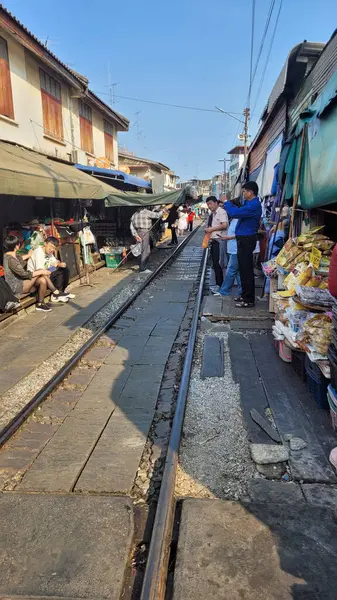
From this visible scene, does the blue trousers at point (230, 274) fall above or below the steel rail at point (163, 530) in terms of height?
above

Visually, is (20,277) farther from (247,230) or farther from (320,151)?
(320,151)

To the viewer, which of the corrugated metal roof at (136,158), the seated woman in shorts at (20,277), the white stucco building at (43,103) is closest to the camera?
the seated woman in shorts at (20,277)

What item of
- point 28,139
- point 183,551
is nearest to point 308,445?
point 183,551

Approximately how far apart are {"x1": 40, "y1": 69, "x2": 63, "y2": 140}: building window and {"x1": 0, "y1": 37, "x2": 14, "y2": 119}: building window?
1.89 metres

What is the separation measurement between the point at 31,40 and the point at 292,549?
11.1 metres

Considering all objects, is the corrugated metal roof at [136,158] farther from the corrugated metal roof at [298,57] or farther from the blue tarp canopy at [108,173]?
the corrugated metal roof at [298,57]

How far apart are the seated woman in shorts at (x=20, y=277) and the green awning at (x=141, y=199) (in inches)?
182

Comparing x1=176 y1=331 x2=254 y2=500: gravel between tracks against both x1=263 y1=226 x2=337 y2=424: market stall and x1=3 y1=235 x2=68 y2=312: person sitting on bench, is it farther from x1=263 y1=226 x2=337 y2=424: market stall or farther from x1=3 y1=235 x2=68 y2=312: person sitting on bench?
x1=3 y1=235 x2=68 y2=312: person sitting on bench

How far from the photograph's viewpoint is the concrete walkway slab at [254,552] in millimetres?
2162

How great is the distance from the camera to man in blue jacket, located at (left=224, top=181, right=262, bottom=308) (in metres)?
7.07

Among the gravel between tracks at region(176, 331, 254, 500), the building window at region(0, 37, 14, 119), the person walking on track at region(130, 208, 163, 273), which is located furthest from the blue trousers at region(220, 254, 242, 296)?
the building window at region(0, 37, 14, 119)

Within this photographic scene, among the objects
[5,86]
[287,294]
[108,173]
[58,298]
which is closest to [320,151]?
[287,294]

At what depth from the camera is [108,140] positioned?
18234 mm

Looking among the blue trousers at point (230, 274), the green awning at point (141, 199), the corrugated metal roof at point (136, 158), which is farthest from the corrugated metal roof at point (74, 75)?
the corrugated metal roof at point (136, 158)
